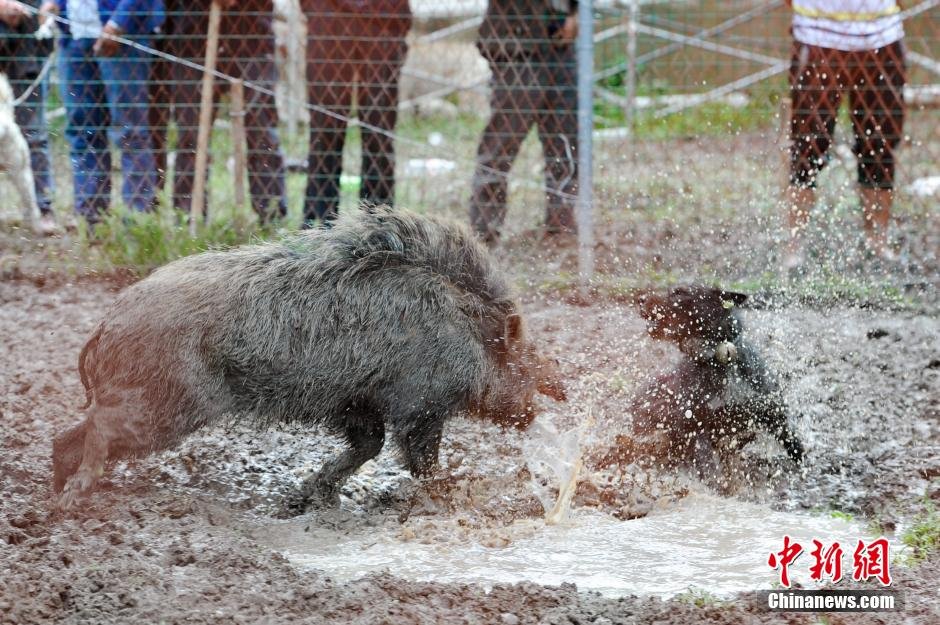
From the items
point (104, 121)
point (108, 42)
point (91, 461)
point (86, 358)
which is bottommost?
point (91, 461)

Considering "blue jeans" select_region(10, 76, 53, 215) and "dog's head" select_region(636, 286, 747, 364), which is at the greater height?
"blue jeans" select_region(10, 76, 53, 215)

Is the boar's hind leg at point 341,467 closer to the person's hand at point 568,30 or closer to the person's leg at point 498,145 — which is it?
the person's leg at point 498,145

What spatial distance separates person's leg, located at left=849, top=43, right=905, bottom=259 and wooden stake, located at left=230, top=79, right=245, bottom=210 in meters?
3.97

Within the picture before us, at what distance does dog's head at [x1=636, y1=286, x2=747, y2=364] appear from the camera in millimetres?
4910

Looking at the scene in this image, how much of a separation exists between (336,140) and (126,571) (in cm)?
448

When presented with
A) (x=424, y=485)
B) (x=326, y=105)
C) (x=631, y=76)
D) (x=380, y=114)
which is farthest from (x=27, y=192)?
(x=631, y=76)

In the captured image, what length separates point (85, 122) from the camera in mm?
7762

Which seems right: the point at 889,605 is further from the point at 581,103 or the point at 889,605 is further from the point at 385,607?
the point at 581,103

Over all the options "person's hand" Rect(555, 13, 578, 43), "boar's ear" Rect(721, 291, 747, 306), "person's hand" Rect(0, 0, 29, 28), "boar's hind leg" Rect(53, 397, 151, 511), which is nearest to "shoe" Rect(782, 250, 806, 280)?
"person's hand" Rect(555, 13, 578, 43)

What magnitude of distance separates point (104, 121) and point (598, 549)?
5176mm

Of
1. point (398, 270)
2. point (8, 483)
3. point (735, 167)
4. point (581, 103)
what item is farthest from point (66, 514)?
point (735, 167)

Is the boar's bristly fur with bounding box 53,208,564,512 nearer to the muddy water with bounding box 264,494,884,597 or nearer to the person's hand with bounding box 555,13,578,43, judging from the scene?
the muddy water with bounding box 264,494,884,597

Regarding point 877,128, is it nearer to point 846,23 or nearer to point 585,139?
point 846,23

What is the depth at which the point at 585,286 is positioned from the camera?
7164 mm
